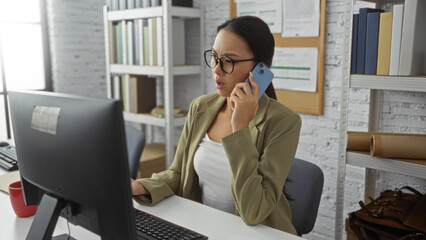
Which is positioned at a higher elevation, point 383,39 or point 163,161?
point 383,39

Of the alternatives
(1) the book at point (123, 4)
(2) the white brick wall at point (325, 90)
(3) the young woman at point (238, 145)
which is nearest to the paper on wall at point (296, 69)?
(2) the white brick wall at point (325, 90)

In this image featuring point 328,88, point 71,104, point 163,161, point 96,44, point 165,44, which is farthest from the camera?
point 96,44

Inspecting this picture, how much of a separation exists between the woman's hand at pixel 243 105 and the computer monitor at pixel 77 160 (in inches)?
23.0

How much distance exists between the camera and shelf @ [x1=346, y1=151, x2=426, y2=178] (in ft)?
5.38

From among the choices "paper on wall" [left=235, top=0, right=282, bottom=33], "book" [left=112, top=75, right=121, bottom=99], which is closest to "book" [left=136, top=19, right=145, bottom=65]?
"book" [left=112, top=75, right=121, bottom=99]

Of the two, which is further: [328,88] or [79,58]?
[79,58]

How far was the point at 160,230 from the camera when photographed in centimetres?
114

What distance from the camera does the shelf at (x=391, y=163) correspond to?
1641 mm

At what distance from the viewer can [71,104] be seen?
831 millimetres

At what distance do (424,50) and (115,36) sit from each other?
2.45m

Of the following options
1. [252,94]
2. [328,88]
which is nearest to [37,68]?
[328,88]

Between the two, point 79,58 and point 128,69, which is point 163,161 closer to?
point 128,69

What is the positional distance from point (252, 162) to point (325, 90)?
4.64 feet

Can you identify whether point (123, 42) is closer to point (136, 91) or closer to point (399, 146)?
point (136, 91)
